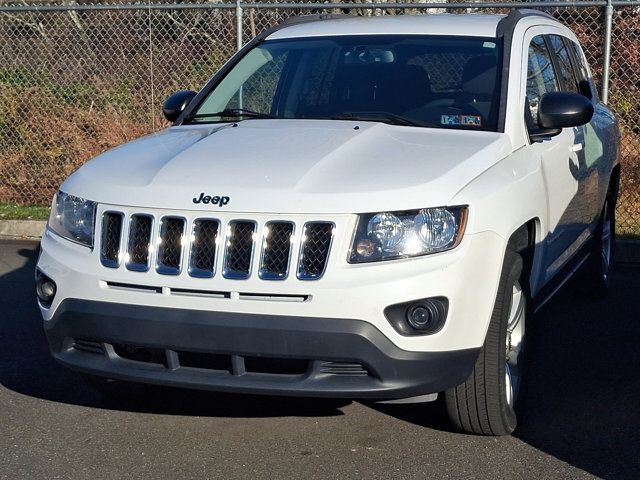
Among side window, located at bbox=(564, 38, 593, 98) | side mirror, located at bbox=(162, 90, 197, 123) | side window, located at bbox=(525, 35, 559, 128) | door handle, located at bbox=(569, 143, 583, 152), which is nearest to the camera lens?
side window, located at bbox=(525, 35, 559, 128)

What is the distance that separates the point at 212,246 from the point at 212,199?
A: 19cm

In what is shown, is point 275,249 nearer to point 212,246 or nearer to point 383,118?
point 212,246

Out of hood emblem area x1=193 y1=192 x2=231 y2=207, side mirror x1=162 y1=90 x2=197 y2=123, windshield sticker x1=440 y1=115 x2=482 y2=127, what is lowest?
side mirror x1=162 y1=90 x2=197 y2=123

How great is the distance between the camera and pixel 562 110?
506cm

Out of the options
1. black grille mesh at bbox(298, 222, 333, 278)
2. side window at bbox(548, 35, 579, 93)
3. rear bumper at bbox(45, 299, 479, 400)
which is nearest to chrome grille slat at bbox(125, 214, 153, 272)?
rear bumper at bbox(45, 299, 479, 400)

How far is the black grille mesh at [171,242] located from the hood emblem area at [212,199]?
0.10 meters

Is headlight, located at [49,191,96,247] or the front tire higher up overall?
headlight, located at [49,191,96,247]

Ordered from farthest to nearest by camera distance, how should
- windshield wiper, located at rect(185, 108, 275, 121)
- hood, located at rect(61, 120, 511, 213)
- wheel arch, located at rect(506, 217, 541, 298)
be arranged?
1. windshield wiper, located at rect(185, 108, 275, 121)
2. wheel arch, located at rect(506, 217, 541, 298)
3. hood, located at rect(61, 120, 511, 213)

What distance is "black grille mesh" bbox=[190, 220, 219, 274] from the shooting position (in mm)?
4148

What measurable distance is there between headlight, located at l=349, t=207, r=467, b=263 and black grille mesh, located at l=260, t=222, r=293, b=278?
0.26 meters

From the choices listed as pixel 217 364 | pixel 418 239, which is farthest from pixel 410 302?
pixel 217 364

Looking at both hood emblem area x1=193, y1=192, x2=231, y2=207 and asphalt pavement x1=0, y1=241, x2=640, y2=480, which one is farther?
asphalt pavement x1=0, y1=241, x2=640, y2=480

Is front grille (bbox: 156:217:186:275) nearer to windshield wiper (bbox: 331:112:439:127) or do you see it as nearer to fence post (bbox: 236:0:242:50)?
windshield wiper (bbox: 331:112:439:127)

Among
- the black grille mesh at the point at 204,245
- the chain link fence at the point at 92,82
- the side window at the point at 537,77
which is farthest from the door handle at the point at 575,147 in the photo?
the chain link fence at the point at 92,82
